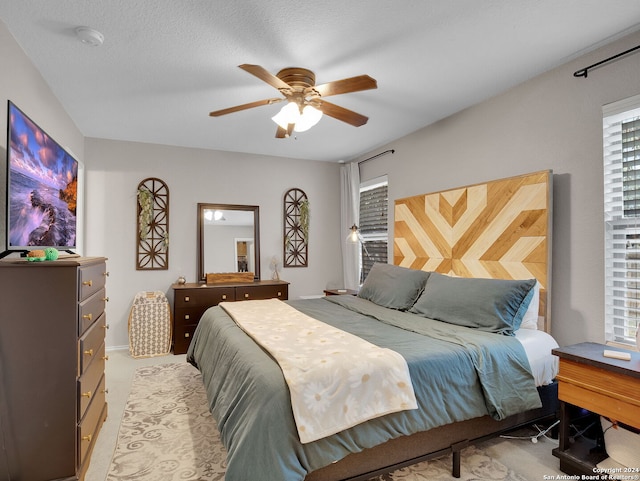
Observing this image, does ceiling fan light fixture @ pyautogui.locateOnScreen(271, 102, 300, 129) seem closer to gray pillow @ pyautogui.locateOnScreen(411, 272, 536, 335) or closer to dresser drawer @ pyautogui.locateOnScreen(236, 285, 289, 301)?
gray pillow @ pyautogui.locateOnScreen(411, 272, 536, 335)

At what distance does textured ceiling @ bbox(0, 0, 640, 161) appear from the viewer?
6.54ft

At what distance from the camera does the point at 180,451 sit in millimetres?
2221

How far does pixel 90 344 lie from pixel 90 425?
485 millimetres

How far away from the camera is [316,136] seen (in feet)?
14.0

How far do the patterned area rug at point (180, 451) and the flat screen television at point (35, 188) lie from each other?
1350 millimetres

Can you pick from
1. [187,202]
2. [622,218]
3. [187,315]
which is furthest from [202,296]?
[622,218]

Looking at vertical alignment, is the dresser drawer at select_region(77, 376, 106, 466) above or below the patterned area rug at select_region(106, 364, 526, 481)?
above

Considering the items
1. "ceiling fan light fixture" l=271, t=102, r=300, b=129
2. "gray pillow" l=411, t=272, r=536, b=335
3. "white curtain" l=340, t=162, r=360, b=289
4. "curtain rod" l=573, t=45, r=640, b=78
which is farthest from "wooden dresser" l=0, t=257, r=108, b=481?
"white curtain" l=340, t=162, r=360, b=289

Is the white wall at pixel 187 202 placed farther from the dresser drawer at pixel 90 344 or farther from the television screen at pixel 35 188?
the dresser drawer at pixel 90 344

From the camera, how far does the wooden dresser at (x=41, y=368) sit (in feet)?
5.51

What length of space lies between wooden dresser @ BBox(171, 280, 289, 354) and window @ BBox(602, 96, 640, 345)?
3552mm

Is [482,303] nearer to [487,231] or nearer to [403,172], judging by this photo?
[487,231]

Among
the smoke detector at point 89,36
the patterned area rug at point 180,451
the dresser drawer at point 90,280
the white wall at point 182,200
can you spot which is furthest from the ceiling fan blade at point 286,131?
the patterned area rug at point 180,451

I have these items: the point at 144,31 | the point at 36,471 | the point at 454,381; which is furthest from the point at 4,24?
the point at 454,381
